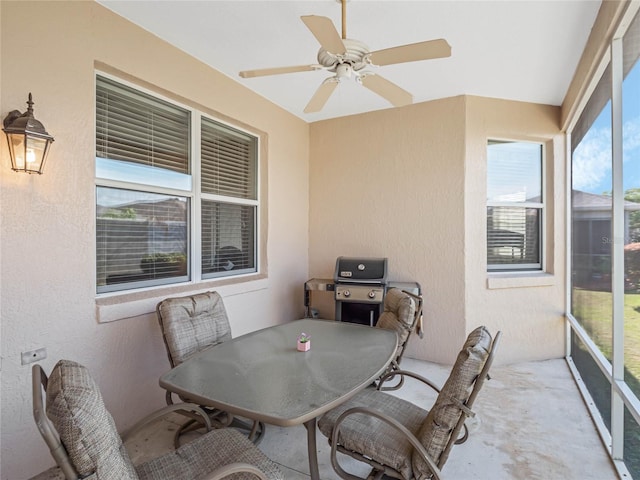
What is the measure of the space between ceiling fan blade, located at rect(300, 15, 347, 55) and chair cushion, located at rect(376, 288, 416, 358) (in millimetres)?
1713

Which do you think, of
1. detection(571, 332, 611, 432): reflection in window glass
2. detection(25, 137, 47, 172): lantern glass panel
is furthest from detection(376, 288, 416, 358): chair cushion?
detection(25, 137, 47, 172): lantern glass panel

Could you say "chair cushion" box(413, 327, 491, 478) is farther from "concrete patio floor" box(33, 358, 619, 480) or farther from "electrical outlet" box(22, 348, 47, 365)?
"electrical outlet" box(22, 348, 47, 365)

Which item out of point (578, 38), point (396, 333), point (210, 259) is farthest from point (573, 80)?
point (210, 259)

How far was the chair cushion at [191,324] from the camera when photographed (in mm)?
2070

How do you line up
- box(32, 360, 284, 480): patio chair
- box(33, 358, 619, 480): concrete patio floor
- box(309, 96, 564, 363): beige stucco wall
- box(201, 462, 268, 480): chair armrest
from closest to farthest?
box(32, 360, 284, 480): patio chair
box(201, 462, 268, 480): chair armrest
box(33, 358, 619, 480): concrete patio floor
box(309, 96, 564, 363): beige stucco wall

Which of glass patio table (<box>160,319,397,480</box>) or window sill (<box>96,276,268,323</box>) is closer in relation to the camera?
glass patio table (<box>160,319,397,480</box>)

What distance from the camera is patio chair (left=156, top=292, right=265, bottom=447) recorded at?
6.79 feet

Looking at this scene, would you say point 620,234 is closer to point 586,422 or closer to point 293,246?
point 586,422

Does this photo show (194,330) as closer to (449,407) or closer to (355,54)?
(449,407)

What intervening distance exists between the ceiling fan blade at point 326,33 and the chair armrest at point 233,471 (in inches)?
72.5

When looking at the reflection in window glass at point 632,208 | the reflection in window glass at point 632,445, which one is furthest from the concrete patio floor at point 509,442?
the reflection in window glass at point 632,208

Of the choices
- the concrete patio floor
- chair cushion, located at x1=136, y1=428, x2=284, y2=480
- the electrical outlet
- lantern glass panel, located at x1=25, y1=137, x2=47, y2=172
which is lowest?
the concrete patio floor

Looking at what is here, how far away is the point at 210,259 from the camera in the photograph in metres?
3.17

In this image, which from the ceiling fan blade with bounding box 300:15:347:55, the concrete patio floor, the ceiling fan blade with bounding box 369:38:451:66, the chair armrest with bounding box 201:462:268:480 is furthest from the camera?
the concrete patio floor
